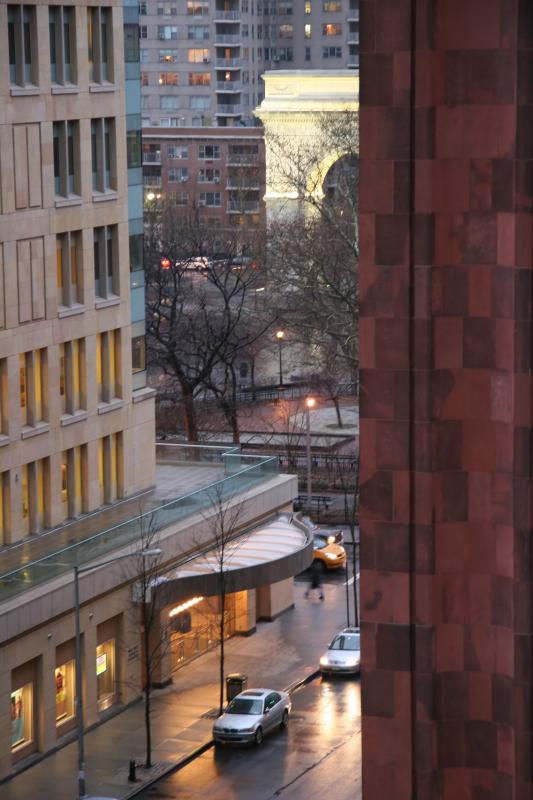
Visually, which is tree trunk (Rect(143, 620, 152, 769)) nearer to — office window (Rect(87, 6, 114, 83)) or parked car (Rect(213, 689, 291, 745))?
parked car (Rect(213, 689, 291, 745))

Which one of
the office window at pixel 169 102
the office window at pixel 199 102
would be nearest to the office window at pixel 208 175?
the office window at pixel 199 102

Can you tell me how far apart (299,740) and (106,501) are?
11.2m

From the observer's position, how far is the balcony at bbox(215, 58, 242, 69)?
179 metres

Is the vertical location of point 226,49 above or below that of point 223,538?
above

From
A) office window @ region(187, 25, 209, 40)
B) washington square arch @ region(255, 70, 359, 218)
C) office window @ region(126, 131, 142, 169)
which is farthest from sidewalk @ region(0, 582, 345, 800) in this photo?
office window @ region(187, 25, 209, 40)

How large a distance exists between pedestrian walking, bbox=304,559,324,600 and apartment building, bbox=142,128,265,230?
82.6 metres

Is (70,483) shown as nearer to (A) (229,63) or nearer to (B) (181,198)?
(B) (181,198)

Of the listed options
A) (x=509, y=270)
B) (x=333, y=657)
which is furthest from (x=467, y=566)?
(x=333, y=657)

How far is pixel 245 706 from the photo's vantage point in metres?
48.9

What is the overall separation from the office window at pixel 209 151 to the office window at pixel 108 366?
9992 cm

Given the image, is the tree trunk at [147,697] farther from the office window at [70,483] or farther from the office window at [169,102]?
the office window at [169,102]

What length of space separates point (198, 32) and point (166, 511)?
132 m

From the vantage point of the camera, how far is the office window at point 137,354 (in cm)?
5728

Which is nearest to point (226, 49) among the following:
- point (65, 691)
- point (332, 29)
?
point (332, 29)
